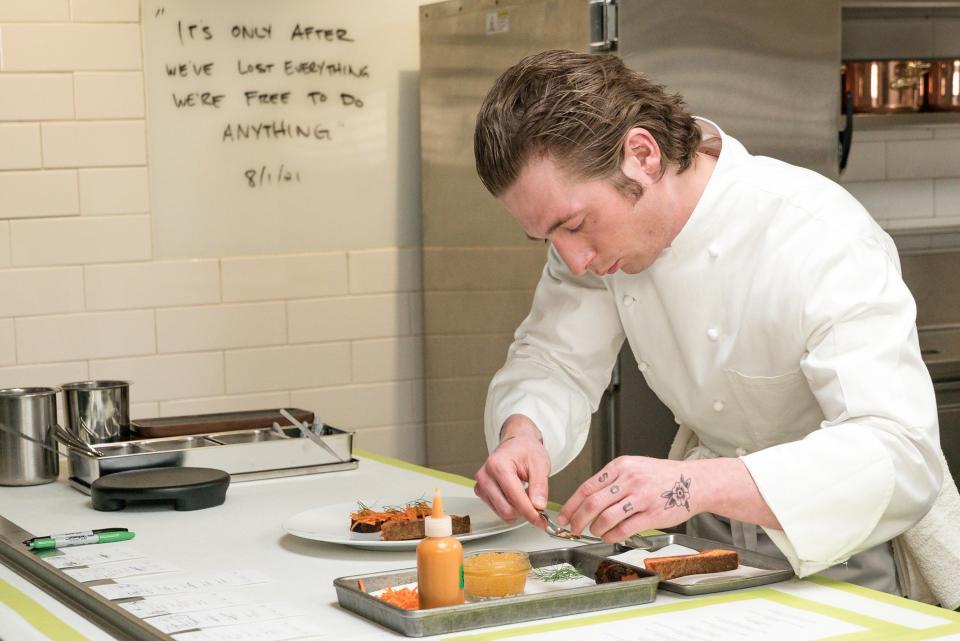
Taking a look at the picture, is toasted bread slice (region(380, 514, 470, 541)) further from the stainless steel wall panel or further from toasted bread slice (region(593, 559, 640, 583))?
the stainless steel wall panel

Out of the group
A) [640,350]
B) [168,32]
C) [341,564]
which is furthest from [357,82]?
[341,564]

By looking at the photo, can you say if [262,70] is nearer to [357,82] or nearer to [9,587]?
[357,82]

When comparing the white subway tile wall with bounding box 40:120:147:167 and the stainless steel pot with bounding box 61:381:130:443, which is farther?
the white subway tile wall with bounding box 40:120:147:167

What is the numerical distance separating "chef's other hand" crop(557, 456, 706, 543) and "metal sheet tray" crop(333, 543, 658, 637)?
0.23 feet

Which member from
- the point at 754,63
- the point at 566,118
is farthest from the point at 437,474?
the point at 754,63

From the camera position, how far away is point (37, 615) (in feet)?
5.57

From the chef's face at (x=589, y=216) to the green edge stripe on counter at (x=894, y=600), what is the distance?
0.56 metres

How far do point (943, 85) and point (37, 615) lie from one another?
336 cm

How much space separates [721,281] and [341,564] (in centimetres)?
73

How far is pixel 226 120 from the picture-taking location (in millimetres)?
3865

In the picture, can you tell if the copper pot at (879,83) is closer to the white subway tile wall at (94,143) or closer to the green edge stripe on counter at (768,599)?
the white subway tile wall at (94,143)

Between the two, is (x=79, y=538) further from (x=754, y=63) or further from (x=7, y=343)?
(x=754, y=63)

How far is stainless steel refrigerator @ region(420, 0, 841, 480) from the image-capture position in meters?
3.28

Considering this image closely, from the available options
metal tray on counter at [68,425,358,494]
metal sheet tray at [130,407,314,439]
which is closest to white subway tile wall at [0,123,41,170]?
metal sheet tray at [130,407,314,439]
